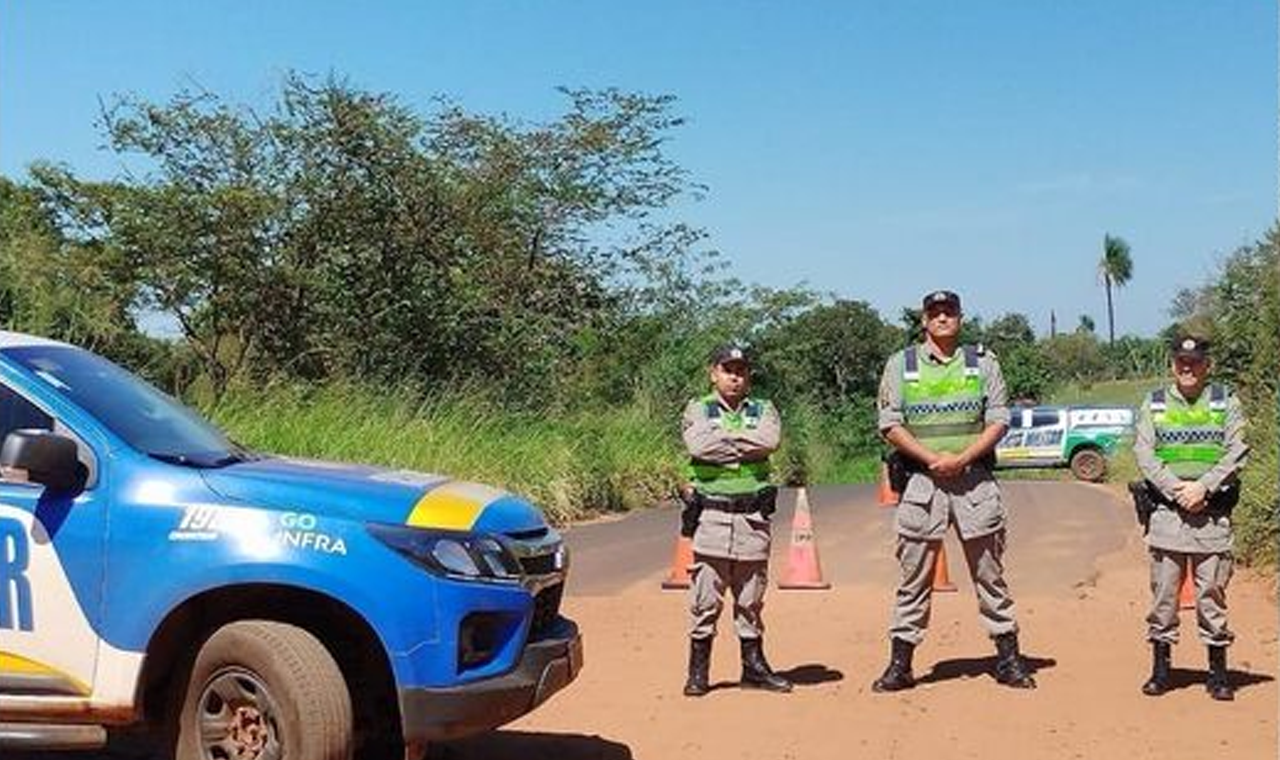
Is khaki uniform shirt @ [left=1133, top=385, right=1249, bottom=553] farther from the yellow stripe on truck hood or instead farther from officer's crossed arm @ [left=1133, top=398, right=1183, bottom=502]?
the yellow stripe on truck hood

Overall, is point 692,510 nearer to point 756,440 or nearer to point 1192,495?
point 756,440

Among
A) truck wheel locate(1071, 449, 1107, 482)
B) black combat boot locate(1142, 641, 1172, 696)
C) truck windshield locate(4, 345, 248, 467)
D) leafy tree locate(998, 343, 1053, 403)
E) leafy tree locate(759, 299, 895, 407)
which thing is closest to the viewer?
truck windshield locate(4, 345, 248, 467)

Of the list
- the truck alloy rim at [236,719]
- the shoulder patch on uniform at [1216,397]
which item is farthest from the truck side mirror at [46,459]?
the shoulder patch on uniform at [1216,397]

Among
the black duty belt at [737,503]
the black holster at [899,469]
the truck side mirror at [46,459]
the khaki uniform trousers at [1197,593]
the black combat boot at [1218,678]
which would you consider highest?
the truck side mirror at [46,459]

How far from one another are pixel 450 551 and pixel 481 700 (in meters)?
0.50

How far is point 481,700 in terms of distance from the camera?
177 inches

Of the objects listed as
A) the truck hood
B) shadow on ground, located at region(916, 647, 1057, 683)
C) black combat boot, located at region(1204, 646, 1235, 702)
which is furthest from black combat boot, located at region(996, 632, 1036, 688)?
the truck hood

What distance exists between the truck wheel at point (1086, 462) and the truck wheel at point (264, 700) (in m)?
27.5

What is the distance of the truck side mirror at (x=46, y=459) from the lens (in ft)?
14.6

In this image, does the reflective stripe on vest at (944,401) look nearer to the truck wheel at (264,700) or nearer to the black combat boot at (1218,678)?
the black combat boot at (1218,678)

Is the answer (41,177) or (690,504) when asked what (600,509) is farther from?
(690,504)

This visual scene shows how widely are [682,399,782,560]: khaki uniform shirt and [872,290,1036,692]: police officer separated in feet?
1.99

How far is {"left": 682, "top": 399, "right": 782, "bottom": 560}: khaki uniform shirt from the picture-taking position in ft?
21.9

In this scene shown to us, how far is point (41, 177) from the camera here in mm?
20250
